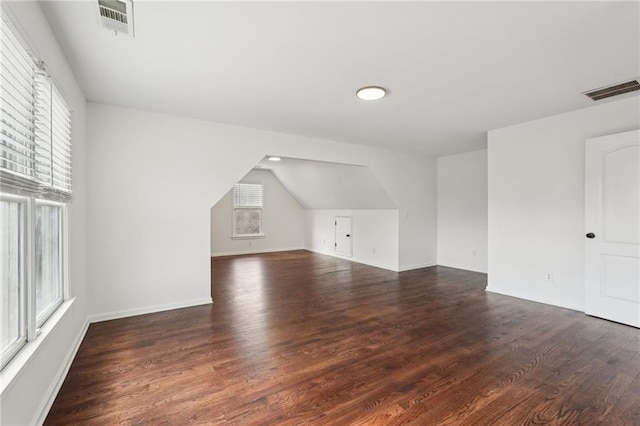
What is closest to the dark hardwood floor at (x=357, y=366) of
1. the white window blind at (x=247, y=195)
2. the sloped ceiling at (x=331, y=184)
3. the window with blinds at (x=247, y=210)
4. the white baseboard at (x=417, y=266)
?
the white baseboard at (x=417, y=266)

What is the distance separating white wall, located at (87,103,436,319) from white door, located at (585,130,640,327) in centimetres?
402

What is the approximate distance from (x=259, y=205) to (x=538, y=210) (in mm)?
6618

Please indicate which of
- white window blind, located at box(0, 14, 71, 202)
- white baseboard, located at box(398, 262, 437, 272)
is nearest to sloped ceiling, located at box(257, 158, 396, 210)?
white baseboard, located at box(398, 262, 437, 272)

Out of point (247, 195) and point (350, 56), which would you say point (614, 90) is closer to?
point (350, 56)

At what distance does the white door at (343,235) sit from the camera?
7.34 metres

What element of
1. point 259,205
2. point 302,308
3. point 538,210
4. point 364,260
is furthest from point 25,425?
point 259,205

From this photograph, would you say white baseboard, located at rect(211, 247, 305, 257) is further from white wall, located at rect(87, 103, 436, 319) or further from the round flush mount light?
the round flush mount light

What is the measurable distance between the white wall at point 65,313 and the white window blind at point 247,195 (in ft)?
16.8

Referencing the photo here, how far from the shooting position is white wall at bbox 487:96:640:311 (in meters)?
3.54

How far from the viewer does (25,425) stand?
151 centimetres

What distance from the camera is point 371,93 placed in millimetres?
2953

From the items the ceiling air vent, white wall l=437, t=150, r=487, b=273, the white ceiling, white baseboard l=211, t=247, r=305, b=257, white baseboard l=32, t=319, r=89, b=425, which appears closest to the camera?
white baseboard l=32, t=319, r=89, b=425

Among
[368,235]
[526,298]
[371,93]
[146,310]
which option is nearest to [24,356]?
[146,310]

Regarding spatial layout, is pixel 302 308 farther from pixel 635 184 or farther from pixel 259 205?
pixel 259 205
